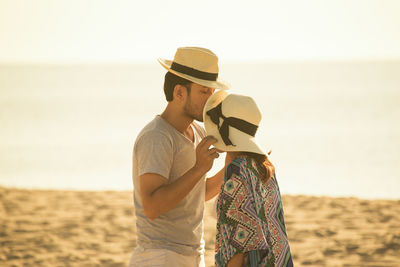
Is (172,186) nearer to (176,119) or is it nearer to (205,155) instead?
(205,155)

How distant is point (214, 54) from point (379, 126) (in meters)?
26.2

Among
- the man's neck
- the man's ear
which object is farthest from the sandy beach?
the man's ear

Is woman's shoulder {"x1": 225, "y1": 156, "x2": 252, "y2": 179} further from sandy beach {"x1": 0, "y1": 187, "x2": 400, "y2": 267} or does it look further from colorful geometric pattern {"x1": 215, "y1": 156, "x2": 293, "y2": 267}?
sandy beach {"x1": 0, "y1": 187, "x2": 400, "y2": 267}

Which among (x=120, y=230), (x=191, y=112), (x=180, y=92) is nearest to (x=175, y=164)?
(x=191, y=112)

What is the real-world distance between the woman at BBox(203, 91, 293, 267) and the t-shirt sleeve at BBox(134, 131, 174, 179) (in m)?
0.27

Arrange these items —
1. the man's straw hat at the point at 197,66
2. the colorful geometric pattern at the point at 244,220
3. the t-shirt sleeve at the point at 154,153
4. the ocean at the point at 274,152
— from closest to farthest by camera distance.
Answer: the colorful geometric pattern at the point at 244,220 → the t-shirt sleeve at the point at 154,153 → the man's straw hat at the point at 197,66 → the ocean at the point at 274,152

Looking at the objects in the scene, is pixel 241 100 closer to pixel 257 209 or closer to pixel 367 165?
pixel 257 209

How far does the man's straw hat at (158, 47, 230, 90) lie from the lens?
3.50 m

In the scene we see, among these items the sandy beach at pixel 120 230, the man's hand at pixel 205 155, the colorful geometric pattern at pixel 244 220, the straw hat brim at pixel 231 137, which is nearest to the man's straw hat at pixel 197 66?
the straw hat brim at pixel 231 137

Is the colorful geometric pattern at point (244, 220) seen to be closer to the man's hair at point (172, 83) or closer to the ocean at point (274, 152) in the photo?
the man's hair at point (172, 83)

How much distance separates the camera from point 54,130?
93.5 feet

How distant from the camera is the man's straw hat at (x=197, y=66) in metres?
3.50

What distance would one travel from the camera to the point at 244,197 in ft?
9.97

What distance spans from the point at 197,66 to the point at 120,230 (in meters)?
5.42
